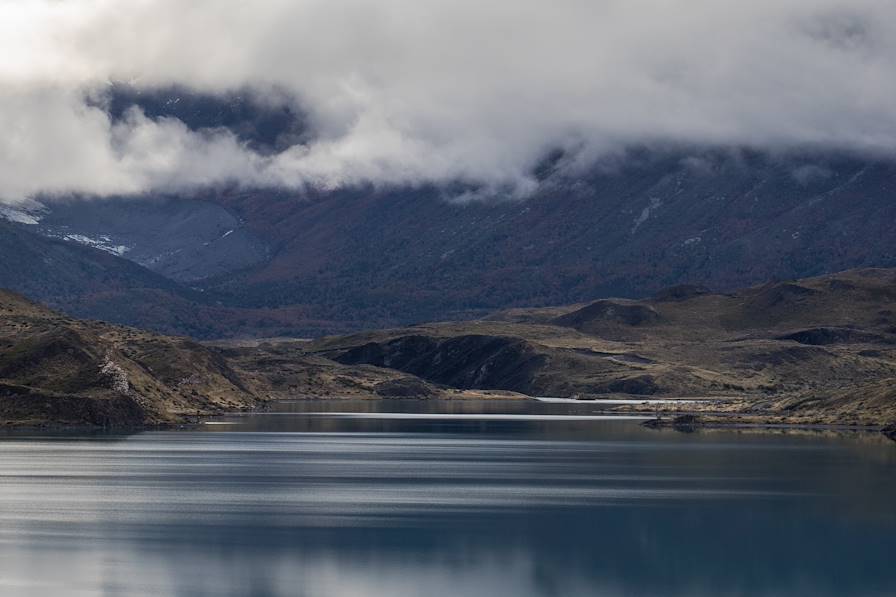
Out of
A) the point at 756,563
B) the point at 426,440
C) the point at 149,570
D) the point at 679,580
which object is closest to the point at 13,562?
the point at 149,570

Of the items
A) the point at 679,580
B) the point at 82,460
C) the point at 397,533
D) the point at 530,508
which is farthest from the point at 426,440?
the point at 679,580

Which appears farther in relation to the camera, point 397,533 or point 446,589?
point 397,533

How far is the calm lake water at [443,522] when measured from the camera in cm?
8038

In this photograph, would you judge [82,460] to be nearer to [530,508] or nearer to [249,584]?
[530,508]

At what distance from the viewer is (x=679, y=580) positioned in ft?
269

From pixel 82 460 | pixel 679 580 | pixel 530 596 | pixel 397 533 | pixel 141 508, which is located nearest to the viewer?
pixel 530 596

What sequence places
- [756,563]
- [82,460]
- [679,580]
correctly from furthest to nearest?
[82,460], [756,563], [679,580]

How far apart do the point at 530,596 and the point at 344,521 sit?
2720 centimetres

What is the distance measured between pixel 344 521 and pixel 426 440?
84.4 metres

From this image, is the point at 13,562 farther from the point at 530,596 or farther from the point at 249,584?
the point at 530,596

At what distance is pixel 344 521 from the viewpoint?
10169 centimetres

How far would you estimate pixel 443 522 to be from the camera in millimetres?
101812

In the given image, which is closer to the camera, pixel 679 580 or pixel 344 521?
pixel 679 580

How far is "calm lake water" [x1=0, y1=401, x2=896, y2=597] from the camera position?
264 ft
